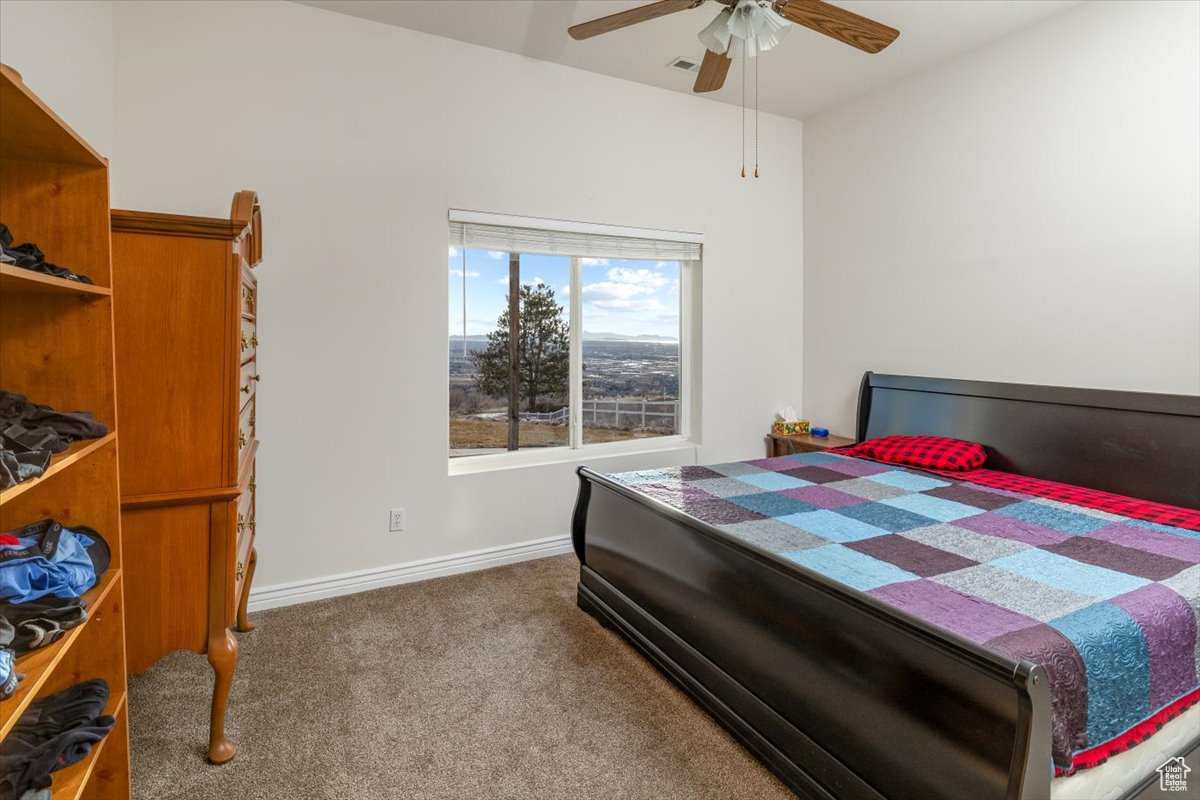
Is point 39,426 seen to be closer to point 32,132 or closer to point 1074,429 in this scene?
point 32,132

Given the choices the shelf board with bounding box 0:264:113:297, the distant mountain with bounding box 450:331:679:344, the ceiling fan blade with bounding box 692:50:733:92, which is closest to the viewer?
the shelf board with bounding box 0:264:113:297

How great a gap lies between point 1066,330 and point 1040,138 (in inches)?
38.1

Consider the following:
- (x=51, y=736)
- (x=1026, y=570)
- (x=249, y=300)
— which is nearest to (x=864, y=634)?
(x=1026, y=570)

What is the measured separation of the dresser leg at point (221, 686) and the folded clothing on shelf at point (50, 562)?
20.6 inches

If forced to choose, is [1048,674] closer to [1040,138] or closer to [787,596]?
[787,596]

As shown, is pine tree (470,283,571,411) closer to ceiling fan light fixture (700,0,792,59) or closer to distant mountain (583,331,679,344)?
distant mountain (583,331,679,344)

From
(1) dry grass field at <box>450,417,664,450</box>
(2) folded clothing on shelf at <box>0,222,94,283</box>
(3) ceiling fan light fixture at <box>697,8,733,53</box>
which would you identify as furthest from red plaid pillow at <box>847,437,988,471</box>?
(2) folded clothing on shelf at <box>0,222,94,283</box>

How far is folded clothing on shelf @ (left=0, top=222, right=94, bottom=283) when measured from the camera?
3.66 ft

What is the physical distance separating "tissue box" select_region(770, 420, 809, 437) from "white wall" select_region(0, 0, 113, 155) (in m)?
3.93

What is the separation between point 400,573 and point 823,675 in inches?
88.8

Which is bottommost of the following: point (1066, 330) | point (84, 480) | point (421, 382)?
point (84, 480)

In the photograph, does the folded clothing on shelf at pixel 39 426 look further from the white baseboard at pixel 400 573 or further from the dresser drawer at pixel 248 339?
the white baseboard at pixel 400 573

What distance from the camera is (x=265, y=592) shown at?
287 cm

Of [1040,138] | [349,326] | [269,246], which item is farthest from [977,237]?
[269,246]
